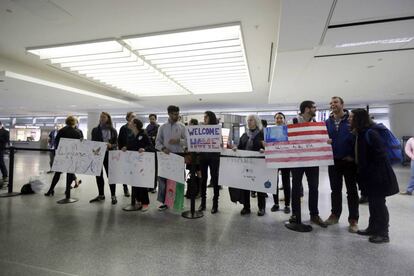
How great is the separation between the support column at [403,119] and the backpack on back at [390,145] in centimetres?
1076

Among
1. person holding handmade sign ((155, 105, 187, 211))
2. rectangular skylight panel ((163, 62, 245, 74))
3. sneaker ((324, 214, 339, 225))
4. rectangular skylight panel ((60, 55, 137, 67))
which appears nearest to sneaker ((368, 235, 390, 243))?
sneaker ((324, 214, 339, 225))

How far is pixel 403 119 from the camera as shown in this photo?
1048 cm

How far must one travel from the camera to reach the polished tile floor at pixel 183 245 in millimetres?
1893

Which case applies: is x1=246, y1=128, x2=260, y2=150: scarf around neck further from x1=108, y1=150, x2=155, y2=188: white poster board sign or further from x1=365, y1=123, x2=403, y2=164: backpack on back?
x1=108, y1=150, x2=155, y2=188: white poster board sign

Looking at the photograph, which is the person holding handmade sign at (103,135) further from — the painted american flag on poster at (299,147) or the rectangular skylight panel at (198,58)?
the painted american flag on poster at (299,147)

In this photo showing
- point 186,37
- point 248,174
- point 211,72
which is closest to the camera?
point 248,174

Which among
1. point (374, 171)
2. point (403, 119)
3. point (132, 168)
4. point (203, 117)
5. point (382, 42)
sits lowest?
point (132, 168)

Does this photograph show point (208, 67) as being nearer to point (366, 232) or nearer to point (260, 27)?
point (260, 27)

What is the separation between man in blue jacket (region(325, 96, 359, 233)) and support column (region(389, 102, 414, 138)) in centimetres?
1071

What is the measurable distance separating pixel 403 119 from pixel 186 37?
38.4ft

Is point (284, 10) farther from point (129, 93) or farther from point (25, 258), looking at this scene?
point (129, 93)

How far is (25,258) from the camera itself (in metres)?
2.02

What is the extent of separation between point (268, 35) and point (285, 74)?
1.68 m

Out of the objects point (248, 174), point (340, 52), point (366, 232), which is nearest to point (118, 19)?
point (248, 174)
